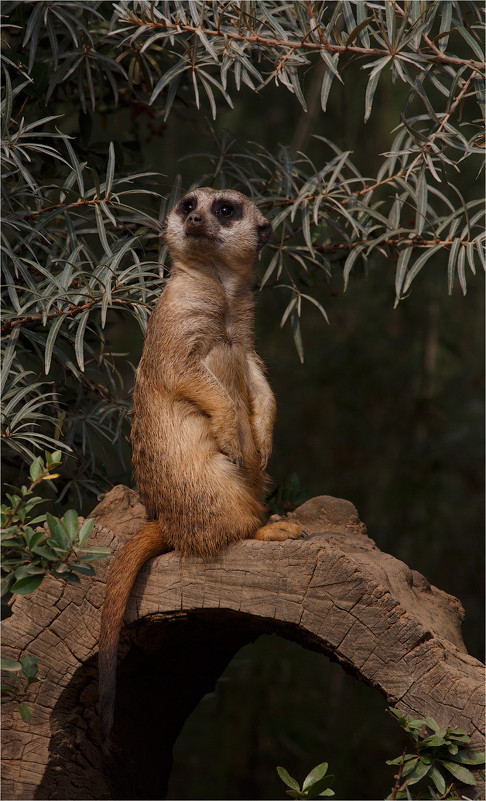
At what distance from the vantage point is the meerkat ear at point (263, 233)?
2104 mm

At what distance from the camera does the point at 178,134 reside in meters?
4.29

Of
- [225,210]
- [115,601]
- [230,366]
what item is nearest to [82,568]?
[115,601]

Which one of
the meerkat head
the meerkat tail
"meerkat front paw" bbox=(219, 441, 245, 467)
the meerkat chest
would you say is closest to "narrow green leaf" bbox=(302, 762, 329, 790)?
the meerkat tail

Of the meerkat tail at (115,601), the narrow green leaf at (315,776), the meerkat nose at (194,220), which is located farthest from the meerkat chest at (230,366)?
the narrow green leaf at (315,776)

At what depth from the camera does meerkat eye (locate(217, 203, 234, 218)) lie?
2047 mm

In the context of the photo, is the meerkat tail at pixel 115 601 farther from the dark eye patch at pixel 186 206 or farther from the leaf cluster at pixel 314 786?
Answer: the dark eye patch at pixel 186 206

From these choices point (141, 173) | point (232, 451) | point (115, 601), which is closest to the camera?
point (115, 601)

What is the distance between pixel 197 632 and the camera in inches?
81.0

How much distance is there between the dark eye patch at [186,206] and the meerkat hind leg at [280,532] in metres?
0.82

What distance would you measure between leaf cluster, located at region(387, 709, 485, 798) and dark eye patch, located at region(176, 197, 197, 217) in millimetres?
1260

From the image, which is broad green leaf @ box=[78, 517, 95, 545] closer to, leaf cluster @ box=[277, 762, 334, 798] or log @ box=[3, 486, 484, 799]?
log @ box=[3, 486, 484, 799]

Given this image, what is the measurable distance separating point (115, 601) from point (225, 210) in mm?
1000

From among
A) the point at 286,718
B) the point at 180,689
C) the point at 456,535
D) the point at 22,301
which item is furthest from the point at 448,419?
the point at 22,301

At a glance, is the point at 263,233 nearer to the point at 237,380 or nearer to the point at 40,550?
the point at 237,380
